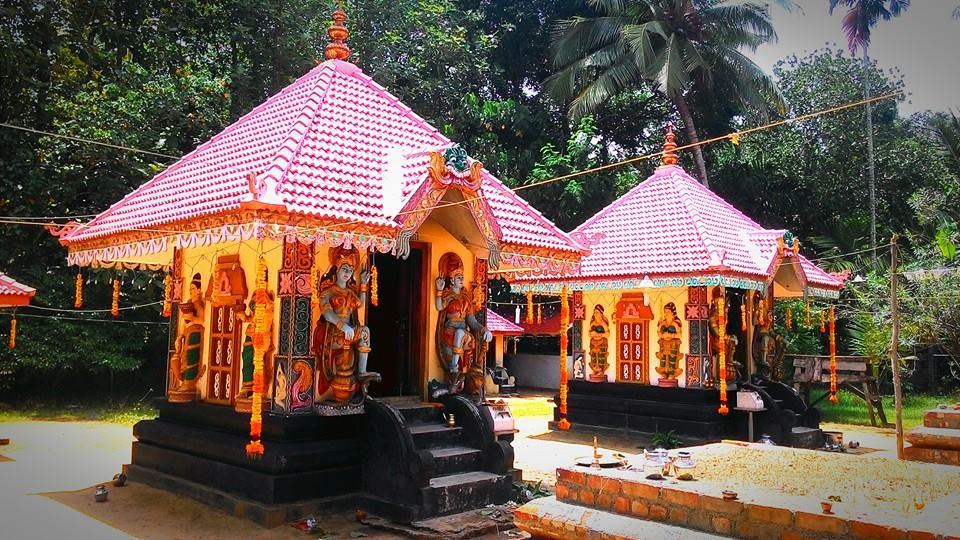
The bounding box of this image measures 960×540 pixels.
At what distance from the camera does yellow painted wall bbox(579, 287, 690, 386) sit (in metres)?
13.3

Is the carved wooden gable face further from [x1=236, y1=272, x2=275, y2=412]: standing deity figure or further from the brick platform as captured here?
the brick platform

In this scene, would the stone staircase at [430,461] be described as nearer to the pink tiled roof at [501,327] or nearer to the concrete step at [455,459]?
the concrete step at [455,459]

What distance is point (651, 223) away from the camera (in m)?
14.3

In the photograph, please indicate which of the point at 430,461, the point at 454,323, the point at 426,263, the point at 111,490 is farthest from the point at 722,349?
the point at 111,490

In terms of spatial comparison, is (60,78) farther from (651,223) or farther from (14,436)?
(651,223)

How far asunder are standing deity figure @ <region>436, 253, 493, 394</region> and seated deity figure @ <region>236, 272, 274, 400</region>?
2115 mm

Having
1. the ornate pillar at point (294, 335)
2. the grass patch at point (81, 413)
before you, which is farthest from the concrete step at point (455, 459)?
the grass patch at point (81, 413)

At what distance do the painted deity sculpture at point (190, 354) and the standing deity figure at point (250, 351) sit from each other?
0.90 metres

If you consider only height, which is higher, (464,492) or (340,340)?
(340,340)

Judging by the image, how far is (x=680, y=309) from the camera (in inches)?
529

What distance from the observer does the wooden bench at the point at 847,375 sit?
15.2 metres

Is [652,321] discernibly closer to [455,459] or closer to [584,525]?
[455,459]

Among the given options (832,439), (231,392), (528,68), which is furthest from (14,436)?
(528,68)

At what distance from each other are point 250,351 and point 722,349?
7.87 meters
